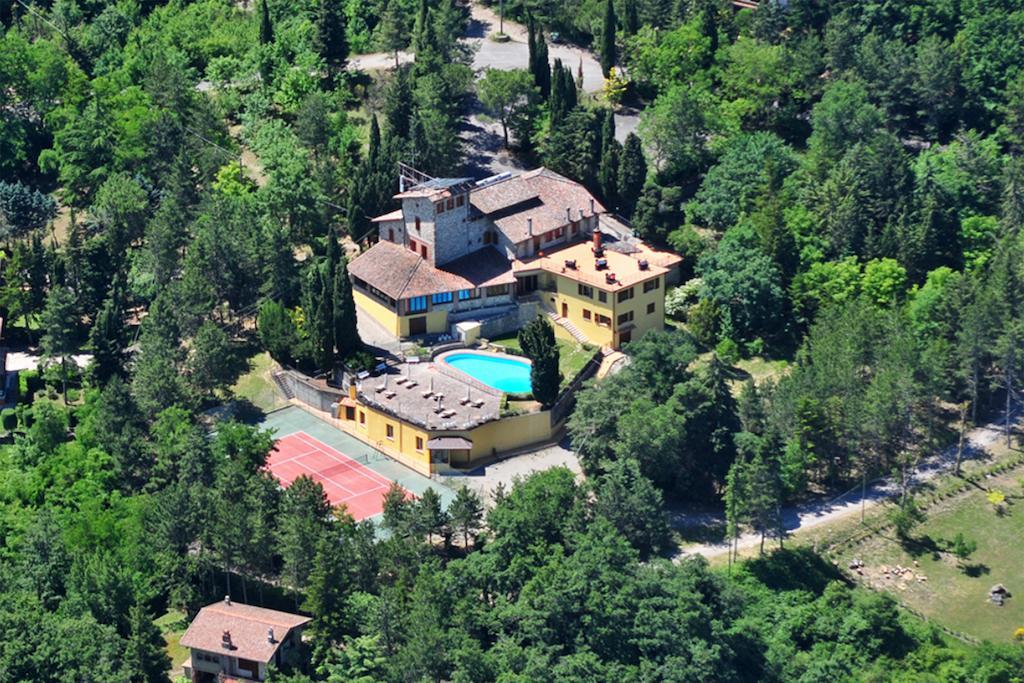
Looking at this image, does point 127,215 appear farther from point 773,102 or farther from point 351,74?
point 773,102

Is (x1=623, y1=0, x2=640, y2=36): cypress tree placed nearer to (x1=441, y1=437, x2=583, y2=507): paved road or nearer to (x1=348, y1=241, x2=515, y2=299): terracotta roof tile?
(x1=348, y1=241, x2=515, y2=299): terracotta roof tile

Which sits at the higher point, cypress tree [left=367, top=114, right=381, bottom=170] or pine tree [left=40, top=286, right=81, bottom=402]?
cypress tree [left=367, top=114, right=381, bottom=170]

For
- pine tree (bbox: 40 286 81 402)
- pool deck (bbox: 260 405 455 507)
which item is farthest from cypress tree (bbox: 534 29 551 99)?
pine tree (bbox: 40 286 81 402)

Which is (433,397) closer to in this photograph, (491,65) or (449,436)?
(449,436)

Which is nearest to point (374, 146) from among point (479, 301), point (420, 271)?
point (420, 271)

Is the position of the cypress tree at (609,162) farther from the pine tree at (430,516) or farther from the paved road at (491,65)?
the pine tree at (430,516)

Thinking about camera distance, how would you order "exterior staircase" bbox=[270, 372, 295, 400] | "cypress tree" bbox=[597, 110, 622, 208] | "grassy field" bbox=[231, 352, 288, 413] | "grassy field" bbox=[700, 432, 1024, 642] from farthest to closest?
"cypress tree" bbox=[597, 110, 622, 208], "exterior staircase" bbox=[270, 372, 295, 400], "grassy field" bbox=[231, 352, 288, 413], "grassy field" bbox=[700, 432, 1024, 642]

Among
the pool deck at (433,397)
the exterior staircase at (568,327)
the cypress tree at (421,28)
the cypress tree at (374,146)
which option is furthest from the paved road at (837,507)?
the cypress tree at (421,28)
